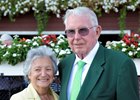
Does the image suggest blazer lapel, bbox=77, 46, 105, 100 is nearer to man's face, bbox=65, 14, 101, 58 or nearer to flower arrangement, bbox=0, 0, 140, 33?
man's face, bbox=65, 14, 101, 58

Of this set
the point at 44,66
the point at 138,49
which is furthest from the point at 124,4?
the point at 44,66

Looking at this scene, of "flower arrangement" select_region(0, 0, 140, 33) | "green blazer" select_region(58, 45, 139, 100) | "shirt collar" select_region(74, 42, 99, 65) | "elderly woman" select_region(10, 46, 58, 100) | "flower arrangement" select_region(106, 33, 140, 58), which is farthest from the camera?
"flower arrangement" select_region(0, 0, 140, 33)

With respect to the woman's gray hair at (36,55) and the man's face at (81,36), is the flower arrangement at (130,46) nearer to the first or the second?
the woman's gray hair at (36,55)

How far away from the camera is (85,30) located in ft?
8.31

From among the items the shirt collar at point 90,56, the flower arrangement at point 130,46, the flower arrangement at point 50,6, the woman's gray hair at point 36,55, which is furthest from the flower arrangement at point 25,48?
the flower arrangement at point 50,6

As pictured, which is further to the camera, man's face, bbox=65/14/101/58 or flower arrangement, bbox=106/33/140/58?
flower arrangement, bbox=106/33/140/58

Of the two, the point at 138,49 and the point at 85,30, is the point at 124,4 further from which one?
the point at 85,30

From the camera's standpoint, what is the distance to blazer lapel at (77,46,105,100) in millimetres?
2506

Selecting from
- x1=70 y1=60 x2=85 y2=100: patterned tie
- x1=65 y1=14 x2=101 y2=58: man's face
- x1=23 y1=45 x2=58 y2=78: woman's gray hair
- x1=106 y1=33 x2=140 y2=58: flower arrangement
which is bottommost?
x1=106 y1=33 x2=140 y2=58: flower arrangement

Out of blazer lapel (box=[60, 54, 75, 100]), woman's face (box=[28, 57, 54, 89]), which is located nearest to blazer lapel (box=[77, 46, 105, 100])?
blazer lapel (box=[60, 54, 75, 100])

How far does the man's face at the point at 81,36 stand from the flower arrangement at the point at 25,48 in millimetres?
1749

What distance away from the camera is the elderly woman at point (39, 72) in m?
2.84

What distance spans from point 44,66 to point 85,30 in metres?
0.51

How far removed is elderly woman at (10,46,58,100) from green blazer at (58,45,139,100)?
293 mm
